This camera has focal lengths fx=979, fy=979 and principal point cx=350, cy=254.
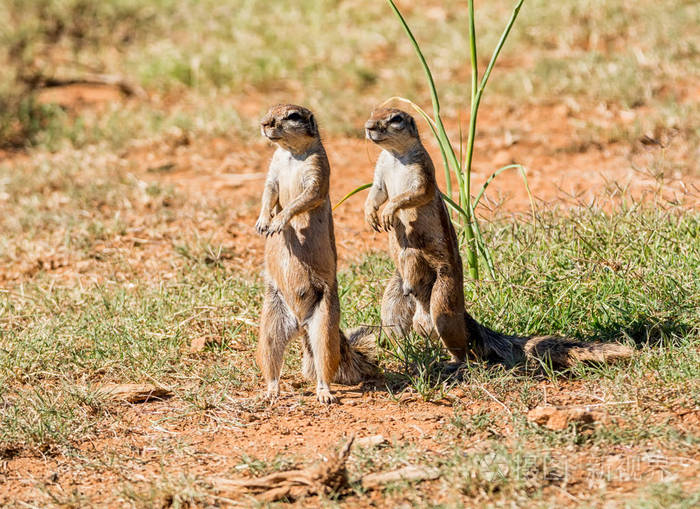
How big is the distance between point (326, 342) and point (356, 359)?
29cm

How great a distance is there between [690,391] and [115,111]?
22.7 ft

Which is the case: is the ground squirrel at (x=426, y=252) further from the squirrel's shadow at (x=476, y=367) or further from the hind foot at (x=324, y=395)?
the hind foot at (x=324, y=395)

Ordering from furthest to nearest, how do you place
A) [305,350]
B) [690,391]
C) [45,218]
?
[45,218], [305,350], [690,391]

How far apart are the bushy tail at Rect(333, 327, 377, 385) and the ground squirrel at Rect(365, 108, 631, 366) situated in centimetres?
28

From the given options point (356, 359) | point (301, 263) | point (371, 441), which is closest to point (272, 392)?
point (356, 359)

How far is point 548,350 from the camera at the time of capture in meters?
4.72

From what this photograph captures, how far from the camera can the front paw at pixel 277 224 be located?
4.48 metres

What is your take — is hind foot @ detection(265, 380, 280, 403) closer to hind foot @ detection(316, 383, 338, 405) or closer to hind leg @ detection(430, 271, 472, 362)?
hind foot @ detection(316, 383, 338, 405)

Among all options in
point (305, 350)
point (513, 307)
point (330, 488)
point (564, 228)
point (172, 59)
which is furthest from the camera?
point (172, 59)

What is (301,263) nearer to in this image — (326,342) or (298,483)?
(326,342)

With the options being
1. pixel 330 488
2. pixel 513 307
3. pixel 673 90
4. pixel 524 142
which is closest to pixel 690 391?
pixel 513 307

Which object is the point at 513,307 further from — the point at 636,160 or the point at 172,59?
the point at 172,59

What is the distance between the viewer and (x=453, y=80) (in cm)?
986

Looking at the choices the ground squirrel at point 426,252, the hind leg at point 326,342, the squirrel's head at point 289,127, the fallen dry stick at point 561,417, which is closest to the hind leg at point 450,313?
the ground squirrel at point 426,252
